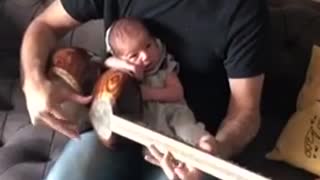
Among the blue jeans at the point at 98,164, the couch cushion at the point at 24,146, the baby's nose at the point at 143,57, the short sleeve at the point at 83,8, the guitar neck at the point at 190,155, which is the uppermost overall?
the short sleeve at the point at 83,8

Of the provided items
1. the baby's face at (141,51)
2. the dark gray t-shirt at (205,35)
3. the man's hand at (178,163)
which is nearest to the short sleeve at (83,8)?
the dark gray t-shirt at (205,35)

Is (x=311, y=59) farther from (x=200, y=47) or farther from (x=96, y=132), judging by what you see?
(x=96, y=132)

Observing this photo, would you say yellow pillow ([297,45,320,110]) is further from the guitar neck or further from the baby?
the guitar neck

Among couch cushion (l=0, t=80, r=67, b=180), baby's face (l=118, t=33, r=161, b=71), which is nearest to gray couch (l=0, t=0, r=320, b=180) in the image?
couch cushion (l=0, t=80, r=67, b=180)

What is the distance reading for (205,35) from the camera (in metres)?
1.45

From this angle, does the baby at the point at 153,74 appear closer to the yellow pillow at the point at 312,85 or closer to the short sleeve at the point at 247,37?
the short sleeve at the point at 247,37

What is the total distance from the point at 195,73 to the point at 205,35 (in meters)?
0.08

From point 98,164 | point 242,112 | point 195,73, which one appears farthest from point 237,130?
point 98,164

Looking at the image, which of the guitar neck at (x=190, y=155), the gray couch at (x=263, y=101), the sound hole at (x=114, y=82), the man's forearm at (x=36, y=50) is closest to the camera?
the guitar neck at (x=190, y=155)

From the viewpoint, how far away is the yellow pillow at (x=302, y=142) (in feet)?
5.07

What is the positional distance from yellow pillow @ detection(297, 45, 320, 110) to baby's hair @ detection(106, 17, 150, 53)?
366 millimetres

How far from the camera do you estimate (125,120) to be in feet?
4.25

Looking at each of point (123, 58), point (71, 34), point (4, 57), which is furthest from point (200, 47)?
point (4, 57)

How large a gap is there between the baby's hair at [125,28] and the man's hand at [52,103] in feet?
0.41
